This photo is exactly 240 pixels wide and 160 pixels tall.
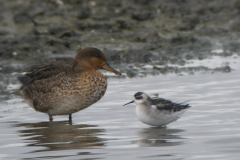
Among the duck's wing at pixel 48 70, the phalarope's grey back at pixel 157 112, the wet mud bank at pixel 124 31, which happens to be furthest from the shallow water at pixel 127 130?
the wet mud bank at pixel 124 31

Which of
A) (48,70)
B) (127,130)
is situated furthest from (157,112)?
(48,70)

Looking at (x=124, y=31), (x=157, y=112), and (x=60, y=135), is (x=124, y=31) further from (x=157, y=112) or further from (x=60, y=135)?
(x=60, y=135)

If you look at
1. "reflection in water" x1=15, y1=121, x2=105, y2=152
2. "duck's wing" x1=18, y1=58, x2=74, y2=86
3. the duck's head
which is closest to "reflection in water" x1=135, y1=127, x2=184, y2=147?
"reflection in water" x1=15, y1=121, x2=105, y2=152

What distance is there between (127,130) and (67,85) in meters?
1.30

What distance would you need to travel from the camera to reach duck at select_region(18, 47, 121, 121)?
7465mm

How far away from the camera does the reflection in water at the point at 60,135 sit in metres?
6.15

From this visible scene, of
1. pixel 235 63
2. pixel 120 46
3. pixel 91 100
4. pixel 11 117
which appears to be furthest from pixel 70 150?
pixel 120 46

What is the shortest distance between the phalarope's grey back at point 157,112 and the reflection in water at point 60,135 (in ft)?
2.16

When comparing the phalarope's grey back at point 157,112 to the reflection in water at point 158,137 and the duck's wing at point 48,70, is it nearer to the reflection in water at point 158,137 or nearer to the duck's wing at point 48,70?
the reflection in water at point 158,137

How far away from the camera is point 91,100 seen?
754cm

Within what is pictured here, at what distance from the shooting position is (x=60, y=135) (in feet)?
22.3

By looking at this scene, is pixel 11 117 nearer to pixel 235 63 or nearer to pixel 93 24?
pixel 235 63

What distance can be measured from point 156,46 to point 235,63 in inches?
106

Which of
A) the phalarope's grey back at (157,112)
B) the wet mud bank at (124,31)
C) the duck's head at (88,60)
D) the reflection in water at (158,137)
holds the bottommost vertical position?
the reflection in water at (158,137)
